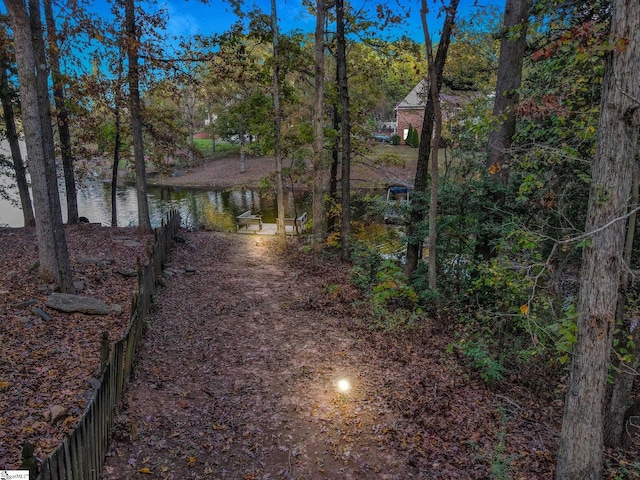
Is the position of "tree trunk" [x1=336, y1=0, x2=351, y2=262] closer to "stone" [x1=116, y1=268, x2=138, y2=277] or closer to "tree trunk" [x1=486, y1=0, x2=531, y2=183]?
"tree trunk" [x1=486, y1=0, x2=531, y2=183]

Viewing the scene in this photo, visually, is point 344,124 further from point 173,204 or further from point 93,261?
point 173,204

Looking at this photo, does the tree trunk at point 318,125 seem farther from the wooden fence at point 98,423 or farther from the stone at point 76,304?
the stone at point 76,304

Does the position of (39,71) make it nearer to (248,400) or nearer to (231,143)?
(248,400)

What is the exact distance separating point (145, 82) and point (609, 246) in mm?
14971

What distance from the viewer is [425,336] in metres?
9.23

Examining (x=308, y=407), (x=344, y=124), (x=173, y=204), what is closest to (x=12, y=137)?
(x=344, y=124)

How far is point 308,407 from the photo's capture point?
661 centimetres

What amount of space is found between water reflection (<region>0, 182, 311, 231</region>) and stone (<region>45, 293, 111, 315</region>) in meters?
16.6

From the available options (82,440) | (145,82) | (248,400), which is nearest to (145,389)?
(248,400)

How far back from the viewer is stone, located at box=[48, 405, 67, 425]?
4863mm

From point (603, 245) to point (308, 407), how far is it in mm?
4817

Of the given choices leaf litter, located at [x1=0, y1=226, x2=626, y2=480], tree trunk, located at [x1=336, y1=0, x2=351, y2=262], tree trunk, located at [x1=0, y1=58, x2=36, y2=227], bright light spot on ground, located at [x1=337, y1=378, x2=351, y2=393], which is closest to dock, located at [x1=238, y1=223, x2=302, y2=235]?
tree trunk, located at [x1=336, y1=0, x2=351, y2=262]

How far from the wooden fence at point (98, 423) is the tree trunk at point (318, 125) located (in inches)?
319

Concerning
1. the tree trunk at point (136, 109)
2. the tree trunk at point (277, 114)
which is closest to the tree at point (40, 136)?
the tree trunk at point (136, 109)
